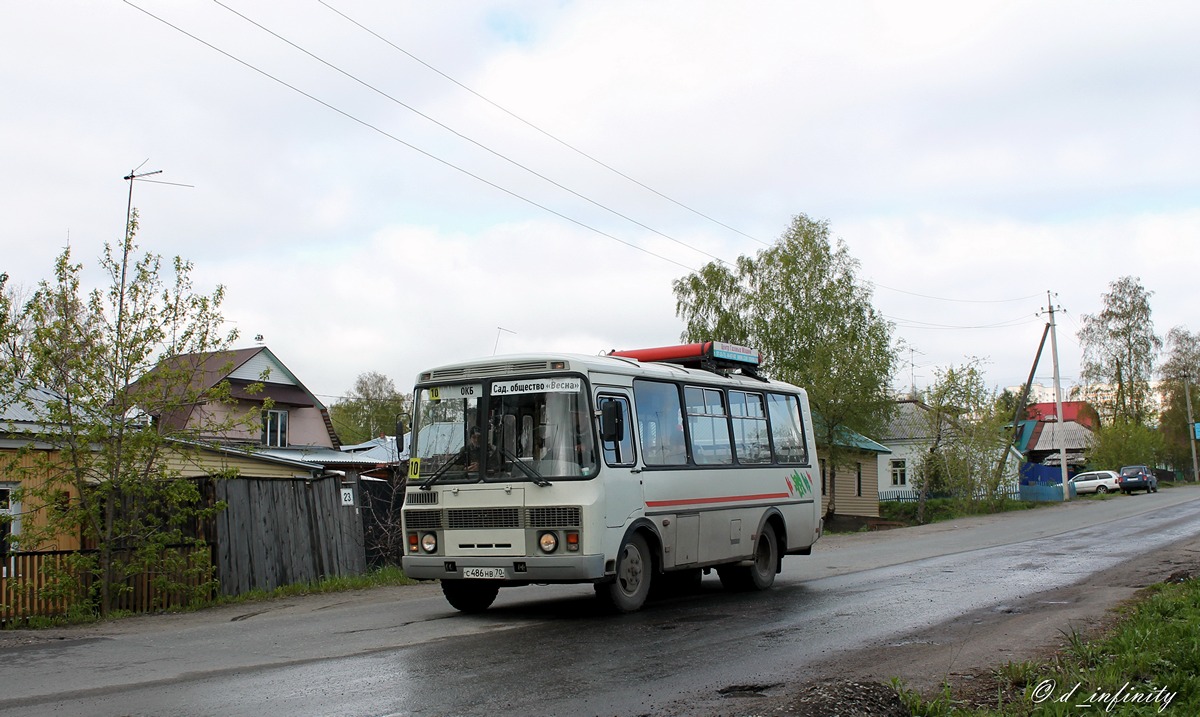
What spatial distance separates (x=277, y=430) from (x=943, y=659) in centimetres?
3238

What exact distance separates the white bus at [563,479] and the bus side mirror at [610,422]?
2 cm

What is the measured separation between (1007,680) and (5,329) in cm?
1211

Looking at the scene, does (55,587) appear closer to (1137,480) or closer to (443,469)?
(443,469)

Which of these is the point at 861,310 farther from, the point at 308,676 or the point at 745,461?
the point at 308,676

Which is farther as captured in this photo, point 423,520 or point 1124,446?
point 1124,446

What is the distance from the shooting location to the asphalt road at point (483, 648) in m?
7.05

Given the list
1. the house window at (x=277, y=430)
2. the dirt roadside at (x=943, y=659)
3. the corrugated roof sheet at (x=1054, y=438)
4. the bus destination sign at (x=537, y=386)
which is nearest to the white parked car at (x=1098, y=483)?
the corrugated roof sheet at (x=1054, y=438)

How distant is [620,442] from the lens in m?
11.5

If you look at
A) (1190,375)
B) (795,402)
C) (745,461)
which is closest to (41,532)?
(745,461)

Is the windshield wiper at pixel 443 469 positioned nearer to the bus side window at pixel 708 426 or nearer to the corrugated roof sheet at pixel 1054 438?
the bus side window at pixel 708 426

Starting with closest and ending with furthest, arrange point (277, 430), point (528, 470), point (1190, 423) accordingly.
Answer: point (528, 470), point (277, 430), point (1190, 423)

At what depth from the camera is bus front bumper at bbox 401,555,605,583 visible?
10578 millimetres

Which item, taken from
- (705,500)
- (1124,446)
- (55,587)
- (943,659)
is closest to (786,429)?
(705,500)

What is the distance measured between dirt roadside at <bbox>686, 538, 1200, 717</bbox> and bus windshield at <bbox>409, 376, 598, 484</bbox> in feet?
12.1
